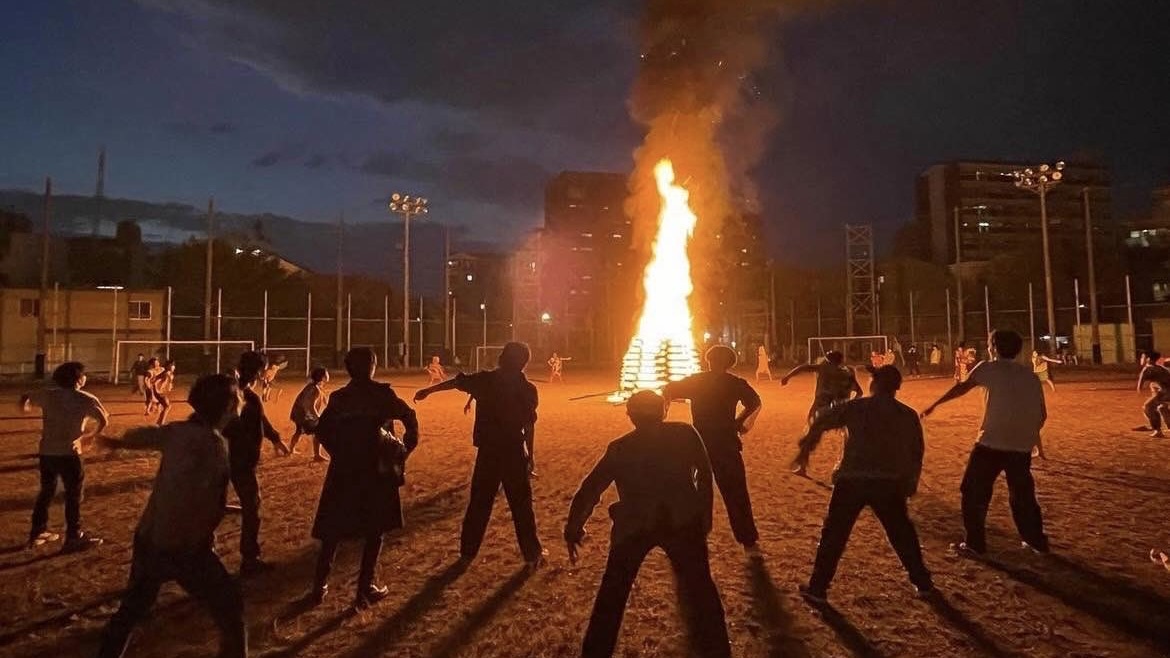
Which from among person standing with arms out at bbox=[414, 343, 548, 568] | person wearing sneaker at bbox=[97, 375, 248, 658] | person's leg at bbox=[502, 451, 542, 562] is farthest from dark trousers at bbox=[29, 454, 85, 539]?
person's leg at bbox=[502, 451, 542, 562]

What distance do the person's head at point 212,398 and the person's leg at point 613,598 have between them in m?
2.45

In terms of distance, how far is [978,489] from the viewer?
6.35 metres

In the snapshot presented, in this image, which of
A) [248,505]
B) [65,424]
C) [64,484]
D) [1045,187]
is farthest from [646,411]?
[1045,187]

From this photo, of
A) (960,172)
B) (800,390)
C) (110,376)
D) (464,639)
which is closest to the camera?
(464,639)

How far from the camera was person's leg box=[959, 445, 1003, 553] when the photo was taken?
247 inches

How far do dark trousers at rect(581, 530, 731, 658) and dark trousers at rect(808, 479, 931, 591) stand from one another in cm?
151

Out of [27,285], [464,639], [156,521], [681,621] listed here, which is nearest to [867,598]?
[681,621]

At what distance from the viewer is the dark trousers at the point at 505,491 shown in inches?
241

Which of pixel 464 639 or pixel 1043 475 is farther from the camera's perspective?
pixel 1043 475

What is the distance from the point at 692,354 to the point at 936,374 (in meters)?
19.4

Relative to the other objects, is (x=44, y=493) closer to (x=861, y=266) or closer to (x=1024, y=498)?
(x=1024, y=498)

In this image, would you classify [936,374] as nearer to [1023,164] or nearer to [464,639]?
[464,639]

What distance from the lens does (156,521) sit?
4.04 metres

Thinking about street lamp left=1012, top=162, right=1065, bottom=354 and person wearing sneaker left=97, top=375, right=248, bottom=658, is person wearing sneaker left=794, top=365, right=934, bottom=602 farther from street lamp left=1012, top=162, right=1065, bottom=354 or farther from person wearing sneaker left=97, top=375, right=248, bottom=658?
street lamp left=1012, top=162, right=1065, bottom=354
